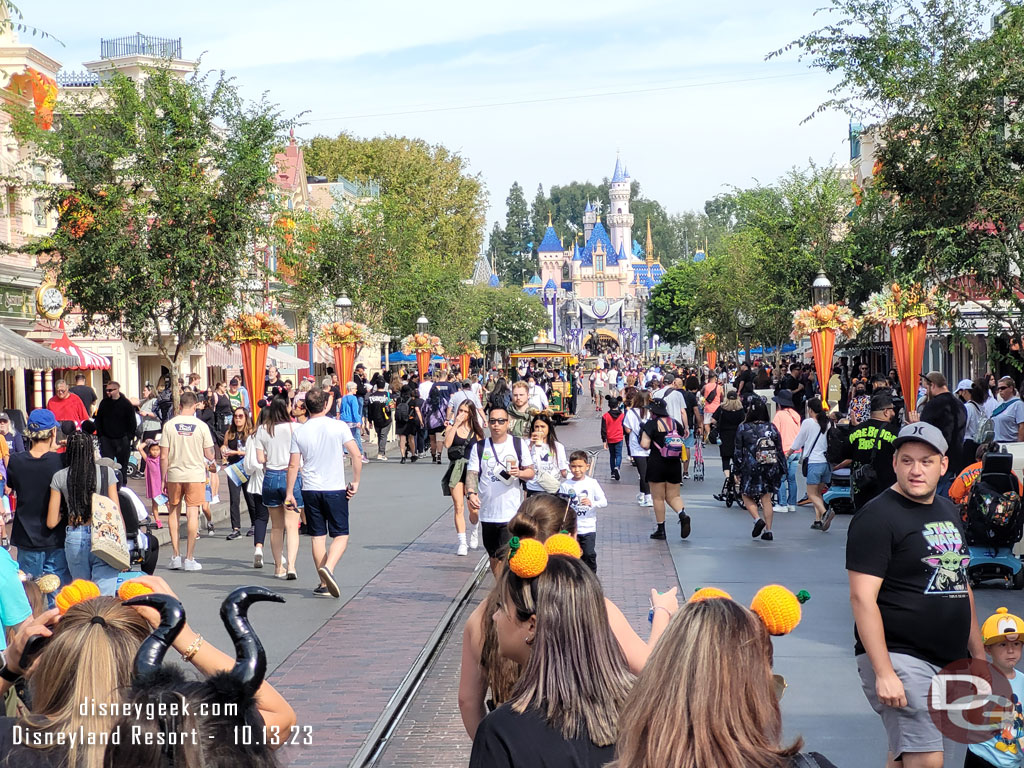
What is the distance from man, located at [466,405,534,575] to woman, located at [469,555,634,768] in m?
6.26

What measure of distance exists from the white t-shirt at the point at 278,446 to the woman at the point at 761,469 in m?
5.16

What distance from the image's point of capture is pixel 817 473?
1512 centimetres

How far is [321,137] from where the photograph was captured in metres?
63.1

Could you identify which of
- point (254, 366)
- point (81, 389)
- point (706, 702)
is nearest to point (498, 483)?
point (706, 702)

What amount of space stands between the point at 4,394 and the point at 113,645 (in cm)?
2790

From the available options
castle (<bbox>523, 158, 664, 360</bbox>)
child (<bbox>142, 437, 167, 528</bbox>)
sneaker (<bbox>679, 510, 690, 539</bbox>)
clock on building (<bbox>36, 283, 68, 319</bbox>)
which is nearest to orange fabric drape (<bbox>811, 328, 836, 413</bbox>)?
sneaker (<bbox>679, 510, 690, 539</bbox>)

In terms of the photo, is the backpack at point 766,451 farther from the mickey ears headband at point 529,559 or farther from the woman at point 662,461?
the mickey ears headband at point 529,559

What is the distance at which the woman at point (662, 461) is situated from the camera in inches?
521

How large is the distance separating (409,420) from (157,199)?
21.5ft

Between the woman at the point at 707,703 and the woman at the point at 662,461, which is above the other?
the woman at the point at 707,703

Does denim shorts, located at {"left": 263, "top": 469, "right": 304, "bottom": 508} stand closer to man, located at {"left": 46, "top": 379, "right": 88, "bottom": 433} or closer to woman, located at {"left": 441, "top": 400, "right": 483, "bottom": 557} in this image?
woman, located at {"left": 441, "top": 400, "right": 483, "bottom": 557}

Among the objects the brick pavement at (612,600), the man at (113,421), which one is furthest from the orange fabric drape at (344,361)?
the man at (113,421)

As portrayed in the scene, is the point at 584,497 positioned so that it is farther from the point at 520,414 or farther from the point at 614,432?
the point at 614,432

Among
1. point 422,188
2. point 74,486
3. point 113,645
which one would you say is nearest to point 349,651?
point 74,486
